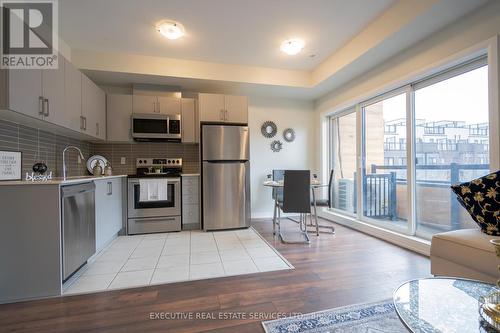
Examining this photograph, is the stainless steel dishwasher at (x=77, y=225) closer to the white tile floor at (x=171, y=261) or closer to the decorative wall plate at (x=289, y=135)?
the white tile floor at (x=171, y=261)

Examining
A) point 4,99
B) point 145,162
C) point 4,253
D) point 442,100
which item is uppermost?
point 442,100

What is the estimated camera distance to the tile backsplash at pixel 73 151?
219 centimetres

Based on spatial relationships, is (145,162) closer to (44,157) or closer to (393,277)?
(44,157)

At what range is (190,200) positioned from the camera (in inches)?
144

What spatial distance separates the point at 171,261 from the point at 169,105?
2430 millimetres

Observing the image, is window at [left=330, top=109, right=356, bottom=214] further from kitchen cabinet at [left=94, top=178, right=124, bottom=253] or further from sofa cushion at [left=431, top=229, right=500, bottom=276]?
kitchen cabinet at [left=94, top=178, right=124, bottom=253]

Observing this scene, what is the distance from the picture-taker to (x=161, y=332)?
1379 mm

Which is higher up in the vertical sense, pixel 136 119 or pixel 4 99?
pixel 136 119

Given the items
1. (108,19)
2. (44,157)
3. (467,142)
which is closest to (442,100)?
(467,142)

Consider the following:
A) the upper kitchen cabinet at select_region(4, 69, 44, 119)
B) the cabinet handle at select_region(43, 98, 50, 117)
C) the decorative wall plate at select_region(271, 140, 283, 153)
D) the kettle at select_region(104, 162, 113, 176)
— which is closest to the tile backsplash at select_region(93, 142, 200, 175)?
the kettle at select_region(104, 162, 113, 176)

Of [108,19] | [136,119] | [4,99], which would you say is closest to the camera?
[4,99]

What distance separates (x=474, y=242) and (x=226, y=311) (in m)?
1.73

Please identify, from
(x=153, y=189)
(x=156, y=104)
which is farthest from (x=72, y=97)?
(x=153, y=189)

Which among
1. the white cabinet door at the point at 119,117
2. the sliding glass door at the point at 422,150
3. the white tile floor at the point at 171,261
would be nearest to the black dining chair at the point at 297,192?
the white tile floor at the point at 171,261
